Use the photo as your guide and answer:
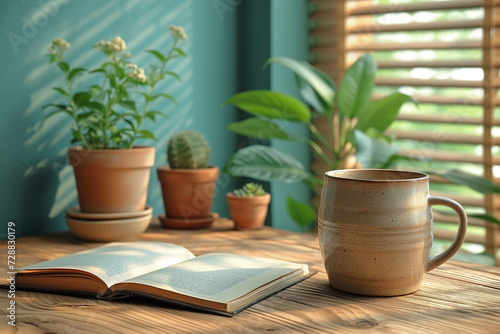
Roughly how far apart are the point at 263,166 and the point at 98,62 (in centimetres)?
47

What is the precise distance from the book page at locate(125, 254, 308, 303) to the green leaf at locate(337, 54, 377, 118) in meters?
0.72

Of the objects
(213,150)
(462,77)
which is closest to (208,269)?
(213,150)

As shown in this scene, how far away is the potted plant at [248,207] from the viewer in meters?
1.39

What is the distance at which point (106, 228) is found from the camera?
1245 mm

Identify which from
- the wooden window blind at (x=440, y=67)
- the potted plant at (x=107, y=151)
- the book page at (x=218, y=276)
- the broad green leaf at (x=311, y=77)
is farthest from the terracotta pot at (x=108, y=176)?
the wooden window blind at (x=440, y=67)

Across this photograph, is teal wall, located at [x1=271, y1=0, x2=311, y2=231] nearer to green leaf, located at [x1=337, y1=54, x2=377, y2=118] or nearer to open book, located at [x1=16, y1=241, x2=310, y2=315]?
green leaf, located at [x1=337, y1=54, x2=377, y2=118]

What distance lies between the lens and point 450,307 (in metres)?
0.83

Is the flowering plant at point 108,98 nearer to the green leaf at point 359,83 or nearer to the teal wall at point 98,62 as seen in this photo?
the teal wall at point 98,62

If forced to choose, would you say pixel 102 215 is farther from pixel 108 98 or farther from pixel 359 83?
pixel 359 83

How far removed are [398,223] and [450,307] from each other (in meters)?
0.14

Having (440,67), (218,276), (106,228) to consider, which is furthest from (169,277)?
(440,67)

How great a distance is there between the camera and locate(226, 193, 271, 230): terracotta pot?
4.54ft

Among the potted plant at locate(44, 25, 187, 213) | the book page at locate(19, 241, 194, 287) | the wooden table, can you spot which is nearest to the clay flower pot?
the potted plant at locate(44, 25, 187, 213)

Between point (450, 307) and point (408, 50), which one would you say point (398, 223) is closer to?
point (450, 307)
